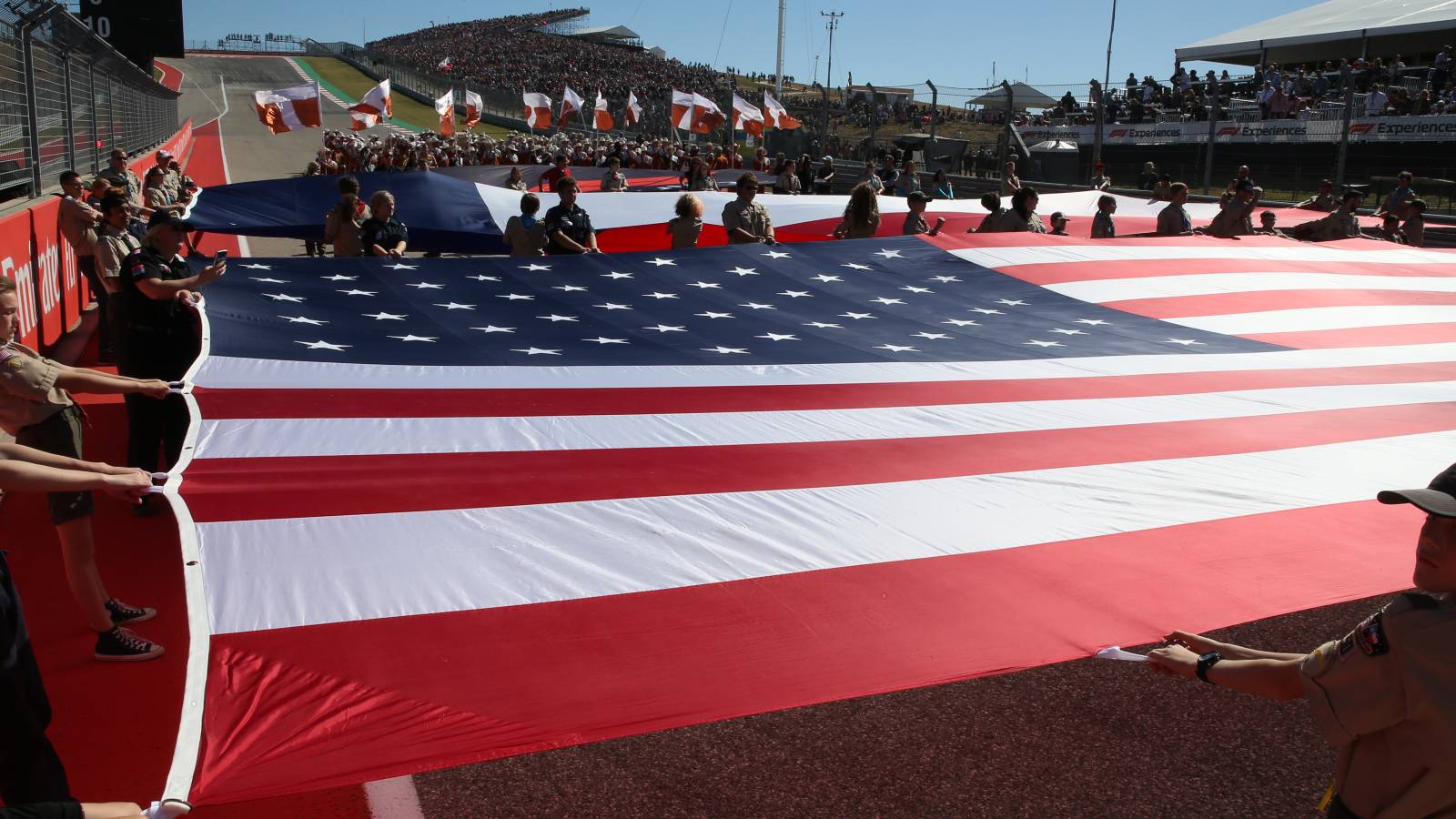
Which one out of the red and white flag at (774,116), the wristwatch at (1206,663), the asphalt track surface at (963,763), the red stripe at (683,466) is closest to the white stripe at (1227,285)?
the red stripe at (683,466)

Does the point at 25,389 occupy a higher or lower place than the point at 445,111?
lower

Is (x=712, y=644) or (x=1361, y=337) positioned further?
(x=1361, y=337)

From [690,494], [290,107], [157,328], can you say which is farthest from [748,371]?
[290,107]

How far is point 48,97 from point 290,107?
41.1ft

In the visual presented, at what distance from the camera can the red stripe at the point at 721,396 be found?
4.41 meters

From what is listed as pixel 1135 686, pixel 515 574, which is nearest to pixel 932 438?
pixel 1135 686

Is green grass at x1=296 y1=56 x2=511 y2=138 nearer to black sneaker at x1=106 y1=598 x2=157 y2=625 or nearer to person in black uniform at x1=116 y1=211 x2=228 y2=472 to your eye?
person in black uniform at x1=116 y1=211 x2=228 y2=472

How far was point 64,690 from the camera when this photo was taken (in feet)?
11.4

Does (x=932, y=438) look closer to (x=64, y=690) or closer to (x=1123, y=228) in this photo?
(x=64, y=690)

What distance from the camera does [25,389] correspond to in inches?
136

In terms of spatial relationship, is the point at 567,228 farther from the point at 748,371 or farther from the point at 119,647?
the point at 119,647

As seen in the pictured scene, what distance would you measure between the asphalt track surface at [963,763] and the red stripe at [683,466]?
2.78ft

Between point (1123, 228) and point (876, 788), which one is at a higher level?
point (1123, 228)

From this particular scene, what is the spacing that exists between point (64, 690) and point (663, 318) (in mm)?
3796
